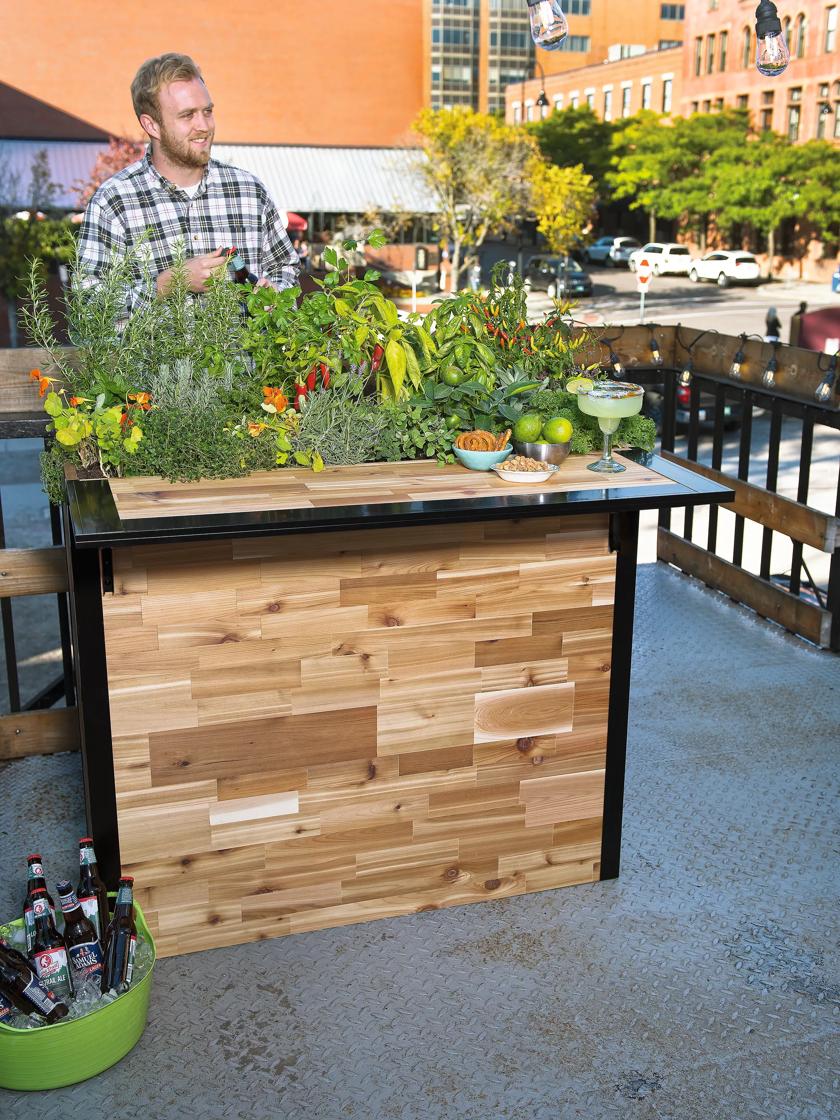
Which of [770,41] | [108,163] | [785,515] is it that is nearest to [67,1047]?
[785,515]

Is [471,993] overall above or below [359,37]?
below

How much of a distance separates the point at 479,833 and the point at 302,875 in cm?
56

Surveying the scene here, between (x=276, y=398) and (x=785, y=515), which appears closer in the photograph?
(x=276, y=398)

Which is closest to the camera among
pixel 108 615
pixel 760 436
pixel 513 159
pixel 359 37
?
pixel 108 615

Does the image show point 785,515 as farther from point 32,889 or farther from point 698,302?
point 698,302

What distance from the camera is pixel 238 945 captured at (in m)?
3.50

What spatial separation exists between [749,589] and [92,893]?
14.0ft

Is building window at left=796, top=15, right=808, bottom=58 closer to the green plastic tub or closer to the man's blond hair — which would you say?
the man's blond hair

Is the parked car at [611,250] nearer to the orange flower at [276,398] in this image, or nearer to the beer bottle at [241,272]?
the beer bottle at [241,272]

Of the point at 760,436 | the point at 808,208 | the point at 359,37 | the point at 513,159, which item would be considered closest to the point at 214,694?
the point at 760,436

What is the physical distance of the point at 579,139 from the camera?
5856 cm

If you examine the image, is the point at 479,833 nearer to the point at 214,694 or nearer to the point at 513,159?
the point at 214,694

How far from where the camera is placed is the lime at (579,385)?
11.8ft

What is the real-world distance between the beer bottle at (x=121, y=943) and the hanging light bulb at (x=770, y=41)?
18.6 feet
